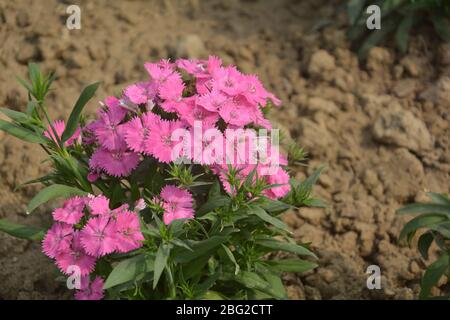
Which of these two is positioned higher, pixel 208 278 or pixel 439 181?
pixel 439 181

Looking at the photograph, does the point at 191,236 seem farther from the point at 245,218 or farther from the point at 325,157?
the point at 325,157

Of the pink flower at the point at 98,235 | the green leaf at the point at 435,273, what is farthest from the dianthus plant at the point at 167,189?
the green leaf at the point at 435,273

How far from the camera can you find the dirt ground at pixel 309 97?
10.9 feet

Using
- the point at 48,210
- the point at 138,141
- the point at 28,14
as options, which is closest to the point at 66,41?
the point at 28,14

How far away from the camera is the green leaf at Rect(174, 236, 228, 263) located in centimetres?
246

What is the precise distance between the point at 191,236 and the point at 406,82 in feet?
6.57

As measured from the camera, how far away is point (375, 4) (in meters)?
4.12

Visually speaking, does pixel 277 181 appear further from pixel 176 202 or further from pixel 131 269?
pixel 131 269

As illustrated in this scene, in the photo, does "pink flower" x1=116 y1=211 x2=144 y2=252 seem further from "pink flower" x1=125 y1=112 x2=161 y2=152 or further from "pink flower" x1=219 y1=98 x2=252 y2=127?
"pink flower" x1=219 y1=98 x2=252 y2=127

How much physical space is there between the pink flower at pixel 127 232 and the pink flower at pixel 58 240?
0.22 metres

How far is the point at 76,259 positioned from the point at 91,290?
165mm

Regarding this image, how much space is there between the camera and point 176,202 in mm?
2504

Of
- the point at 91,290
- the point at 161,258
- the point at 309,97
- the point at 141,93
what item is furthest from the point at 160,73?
the point at 309,97

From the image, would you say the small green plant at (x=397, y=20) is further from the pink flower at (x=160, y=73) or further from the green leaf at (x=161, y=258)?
the green leaf at (x=161, y=258)
